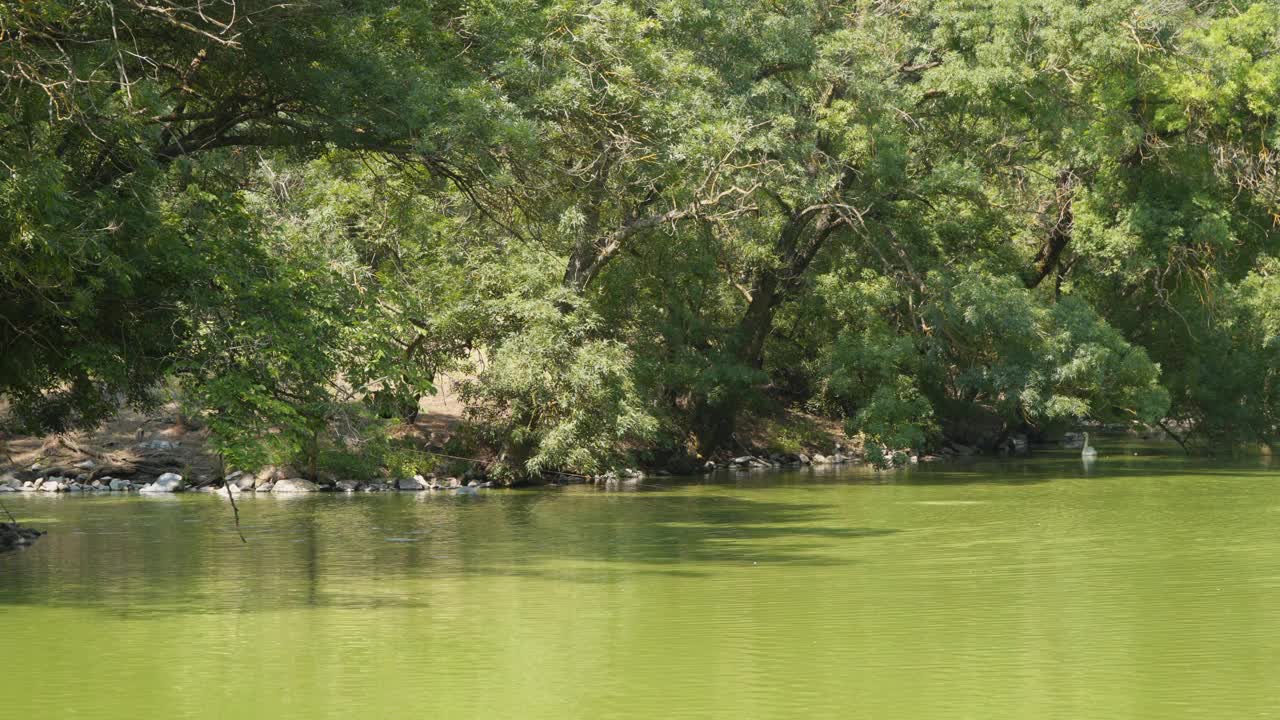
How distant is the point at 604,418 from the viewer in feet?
96.8

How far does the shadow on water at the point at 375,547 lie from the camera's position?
49.6 ft

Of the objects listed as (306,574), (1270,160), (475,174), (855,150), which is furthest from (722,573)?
(1270,160)

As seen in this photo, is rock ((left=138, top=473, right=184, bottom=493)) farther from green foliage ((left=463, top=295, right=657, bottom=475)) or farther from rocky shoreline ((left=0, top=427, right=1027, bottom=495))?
green foliage ((left=463, top=295, right=657, bottom=475))

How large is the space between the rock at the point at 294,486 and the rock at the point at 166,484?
6.02ft

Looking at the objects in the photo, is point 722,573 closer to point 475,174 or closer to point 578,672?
point 578,672

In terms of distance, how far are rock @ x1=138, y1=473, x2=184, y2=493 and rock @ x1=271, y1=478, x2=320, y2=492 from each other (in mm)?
1834

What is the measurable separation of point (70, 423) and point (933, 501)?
45.7ft

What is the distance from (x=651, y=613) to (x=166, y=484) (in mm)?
17913

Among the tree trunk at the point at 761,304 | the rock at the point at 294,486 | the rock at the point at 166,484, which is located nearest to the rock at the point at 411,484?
the rock at the point at 294,486

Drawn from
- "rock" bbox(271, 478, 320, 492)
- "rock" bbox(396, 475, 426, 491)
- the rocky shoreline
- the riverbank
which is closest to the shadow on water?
the riverbank

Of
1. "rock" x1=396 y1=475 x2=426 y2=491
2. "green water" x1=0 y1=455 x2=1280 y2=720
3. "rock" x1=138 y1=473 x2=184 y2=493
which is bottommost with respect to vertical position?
"green water" x1=0 y1=455 x2=1280 y2=720

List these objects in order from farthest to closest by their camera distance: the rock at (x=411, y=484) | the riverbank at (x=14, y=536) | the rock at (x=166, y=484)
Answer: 1. the rock at (x=411, y=484)
2. the rock at (x=166, y=484)
3. the riverbank at (x=14, y=536)

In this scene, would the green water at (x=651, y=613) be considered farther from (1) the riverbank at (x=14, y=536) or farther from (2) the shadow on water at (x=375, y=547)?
(1) the riverbank at (x=14, y=536)

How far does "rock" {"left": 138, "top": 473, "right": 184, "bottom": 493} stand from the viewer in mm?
28656
